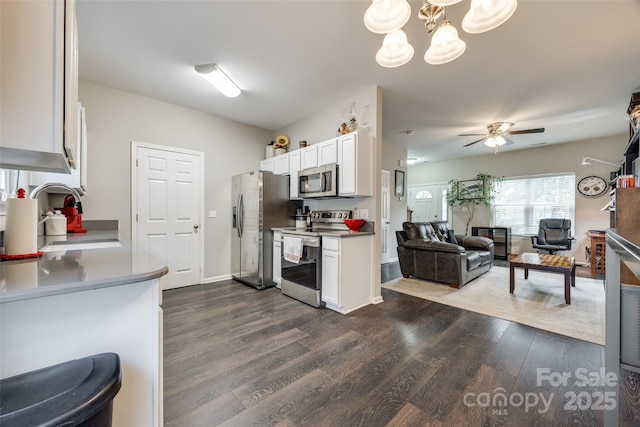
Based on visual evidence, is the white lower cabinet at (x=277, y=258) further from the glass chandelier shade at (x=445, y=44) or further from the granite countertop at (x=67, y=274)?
the glass chandelier shade at (x=445, y=44)

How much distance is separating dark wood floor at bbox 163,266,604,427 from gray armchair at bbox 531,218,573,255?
3895 mm

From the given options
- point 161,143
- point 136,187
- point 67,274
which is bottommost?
point 67,274

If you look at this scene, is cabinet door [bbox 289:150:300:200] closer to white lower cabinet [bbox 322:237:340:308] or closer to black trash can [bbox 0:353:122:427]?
white lower cabinet [bbox 322:237:340:308]

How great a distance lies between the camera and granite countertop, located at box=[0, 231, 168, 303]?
706 millimetres

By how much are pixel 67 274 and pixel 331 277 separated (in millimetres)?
2311

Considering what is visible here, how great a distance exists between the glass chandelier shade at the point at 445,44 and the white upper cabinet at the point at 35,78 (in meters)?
1.95

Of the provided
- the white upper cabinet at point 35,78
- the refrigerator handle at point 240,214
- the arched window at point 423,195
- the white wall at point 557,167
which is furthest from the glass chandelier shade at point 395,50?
the arched window at point 423,195

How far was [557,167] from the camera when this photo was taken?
5637 millimetres

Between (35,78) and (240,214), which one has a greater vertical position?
(35,78)

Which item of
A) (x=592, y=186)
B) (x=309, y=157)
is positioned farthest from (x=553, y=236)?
(x=309, y=157)

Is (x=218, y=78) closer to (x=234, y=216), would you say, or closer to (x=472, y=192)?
(x=234, y=216)

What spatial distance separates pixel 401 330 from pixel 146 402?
2.12 m

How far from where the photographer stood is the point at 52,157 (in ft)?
3.03

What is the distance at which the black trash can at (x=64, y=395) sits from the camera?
0.54 metres
